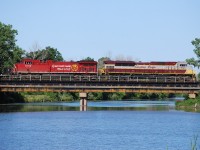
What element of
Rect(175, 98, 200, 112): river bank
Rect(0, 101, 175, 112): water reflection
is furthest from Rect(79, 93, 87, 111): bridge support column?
Rect(175, 98, 200, 112): river bank

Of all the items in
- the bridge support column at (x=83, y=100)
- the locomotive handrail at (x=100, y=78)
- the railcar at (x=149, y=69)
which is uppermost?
the railcar at (x=149, y=69)

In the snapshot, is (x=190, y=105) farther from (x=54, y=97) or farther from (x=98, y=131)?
(x=54, y=97)

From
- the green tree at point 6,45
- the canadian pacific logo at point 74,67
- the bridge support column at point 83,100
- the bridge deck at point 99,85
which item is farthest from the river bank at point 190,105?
the green tree at point 6,45

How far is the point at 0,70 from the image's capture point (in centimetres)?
12050

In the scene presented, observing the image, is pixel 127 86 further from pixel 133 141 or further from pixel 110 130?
pixel 133 141

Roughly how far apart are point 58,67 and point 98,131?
164 feet

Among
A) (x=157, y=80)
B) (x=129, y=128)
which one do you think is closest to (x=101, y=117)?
(x=129, y=128)

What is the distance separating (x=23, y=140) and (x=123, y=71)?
186 ft

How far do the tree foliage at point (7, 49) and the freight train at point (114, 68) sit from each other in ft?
25.6

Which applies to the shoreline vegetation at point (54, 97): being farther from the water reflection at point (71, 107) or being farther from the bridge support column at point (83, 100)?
the bridge support column at point (83, 100)

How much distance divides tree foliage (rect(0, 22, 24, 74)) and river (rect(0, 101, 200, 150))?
35643 millimetres

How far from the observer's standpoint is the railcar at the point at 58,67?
10975 centimetres

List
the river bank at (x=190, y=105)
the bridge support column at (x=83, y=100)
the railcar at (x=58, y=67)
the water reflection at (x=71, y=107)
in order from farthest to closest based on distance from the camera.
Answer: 1. the railcar at (x=58, y=67)
2. the river bank at (x=190, y=105)
3. the water reflection at (x=71, y=107)
4. the bridge support column at (x=83, y=100)

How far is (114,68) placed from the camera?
360 feet
